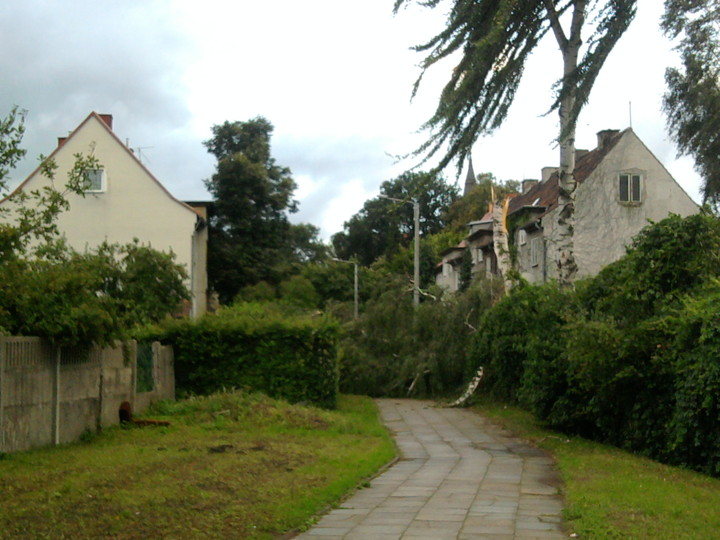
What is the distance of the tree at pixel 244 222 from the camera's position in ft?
147

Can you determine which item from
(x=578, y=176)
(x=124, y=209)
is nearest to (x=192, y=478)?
(x=124, y=209)

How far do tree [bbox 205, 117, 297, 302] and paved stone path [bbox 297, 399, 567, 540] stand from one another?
2848 cm

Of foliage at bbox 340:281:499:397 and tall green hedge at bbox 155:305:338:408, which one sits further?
foliage at bbox 340:281:499:397

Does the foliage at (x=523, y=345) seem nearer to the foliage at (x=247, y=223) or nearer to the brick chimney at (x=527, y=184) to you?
the foliage at (x=247, y=223)

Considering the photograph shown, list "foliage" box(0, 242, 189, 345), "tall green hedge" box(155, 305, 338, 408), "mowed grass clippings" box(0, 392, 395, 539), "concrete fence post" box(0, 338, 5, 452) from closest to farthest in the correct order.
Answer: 1. "mowed grass clippings" box(0, 392, 395, 539)
2. "concrete fence post" box(0, 338, 5, 452)
3. "foliage" box(0, 242, 189, 345)
4. "tall green hedge" box(155, 305, 338, 408)

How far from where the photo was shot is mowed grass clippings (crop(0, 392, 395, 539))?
7754 millimetres

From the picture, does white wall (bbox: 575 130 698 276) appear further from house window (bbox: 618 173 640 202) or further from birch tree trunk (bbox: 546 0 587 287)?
birch tree trunk (bbox: 546 0 587 287)

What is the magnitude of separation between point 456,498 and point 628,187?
3040 cm

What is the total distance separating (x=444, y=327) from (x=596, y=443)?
1371cm

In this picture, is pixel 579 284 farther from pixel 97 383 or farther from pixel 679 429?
pixel 97 383

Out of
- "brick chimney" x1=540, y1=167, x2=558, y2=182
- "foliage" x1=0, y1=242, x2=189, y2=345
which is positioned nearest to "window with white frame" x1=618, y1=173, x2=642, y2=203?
"brick chimney" x1=540, y1=167, x2=558, y2=182

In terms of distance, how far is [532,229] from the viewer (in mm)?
40844

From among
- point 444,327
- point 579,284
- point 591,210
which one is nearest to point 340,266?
point 591,210

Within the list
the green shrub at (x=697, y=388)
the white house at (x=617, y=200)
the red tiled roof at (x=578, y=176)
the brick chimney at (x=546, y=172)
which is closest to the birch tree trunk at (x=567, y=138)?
the green shrub at (x=697, y=388)
